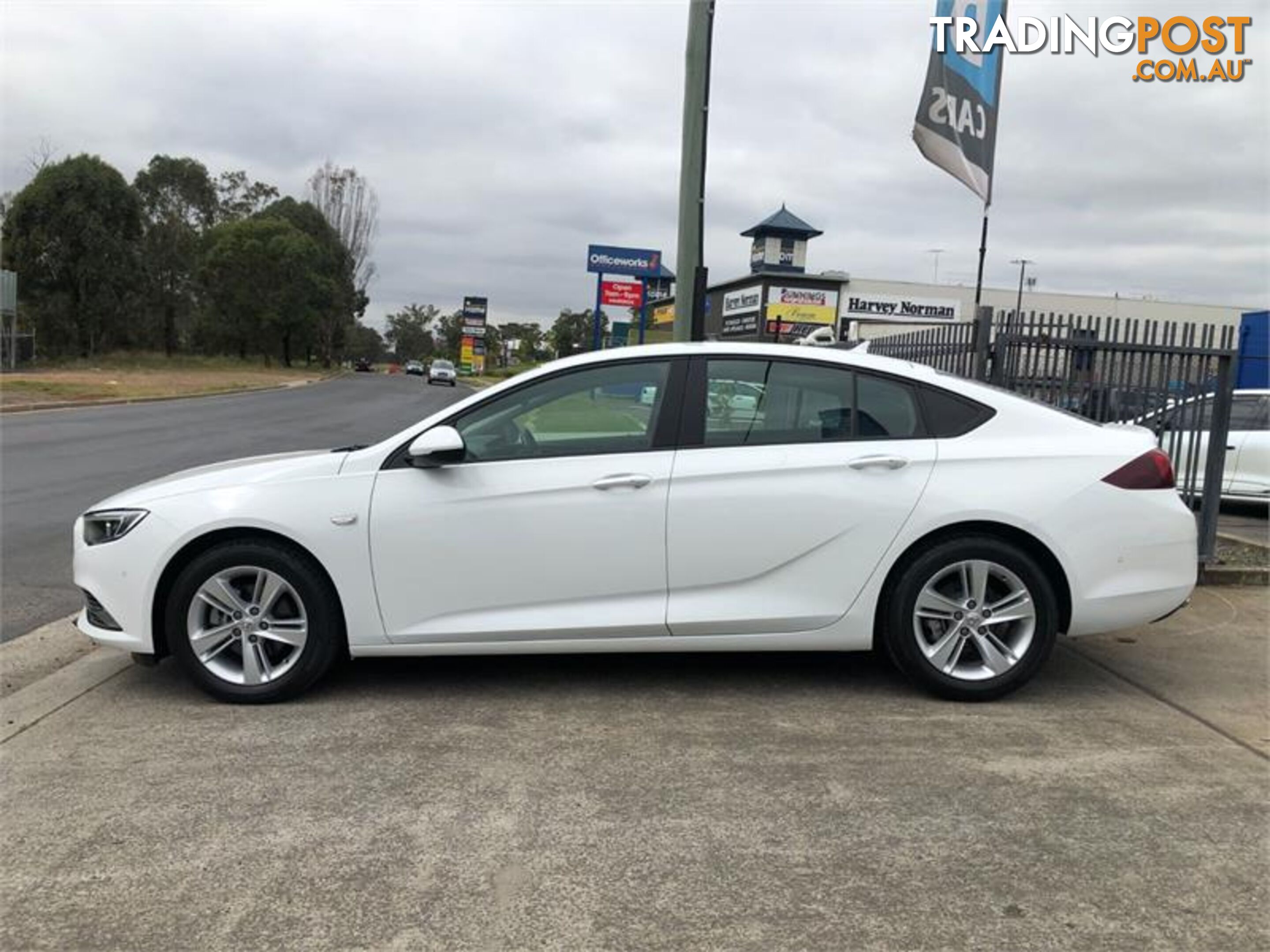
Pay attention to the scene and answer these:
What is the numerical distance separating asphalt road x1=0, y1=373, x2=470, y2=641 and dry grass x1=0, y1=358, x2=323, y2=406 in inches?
84.6

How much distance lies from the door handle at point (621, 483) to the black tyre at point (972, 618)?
121cm

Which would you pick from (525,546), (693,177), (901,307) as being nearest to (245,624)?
(525,546)

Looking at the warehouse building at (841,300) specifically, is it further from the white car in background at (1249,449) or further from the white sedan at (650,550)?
the white sedan at (650,550)

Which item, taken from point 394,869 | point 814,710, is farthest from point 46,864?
point 814,710

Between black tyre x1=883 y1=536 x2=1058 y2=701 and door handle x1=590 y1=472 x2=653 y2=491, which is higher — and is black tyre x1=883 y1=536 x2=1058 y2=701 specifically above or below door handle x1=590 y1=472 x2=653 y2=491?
below

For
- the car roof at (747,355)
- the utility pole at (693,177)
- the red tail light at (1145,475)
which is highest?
the utility pole at (693,177)

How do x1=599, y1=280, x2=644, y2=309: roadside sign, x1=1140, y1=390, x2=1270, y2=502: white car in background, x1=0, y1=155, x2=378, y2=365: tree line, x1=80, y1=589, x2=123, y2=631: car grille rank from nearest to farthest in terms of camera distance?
1. x1=80, y1=589, x2=123, y2=631: car grille
2. x1=1140, y1=390, x2=1270, y2=502: white car in background
3. x1=599, y1=280, x2=644, y2=309: roadside sign
4. x1=0, y1=155, x2=378, y2=365: tree line

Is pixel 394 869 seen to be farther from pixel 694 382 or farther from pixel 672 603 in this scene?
pixel 694 382

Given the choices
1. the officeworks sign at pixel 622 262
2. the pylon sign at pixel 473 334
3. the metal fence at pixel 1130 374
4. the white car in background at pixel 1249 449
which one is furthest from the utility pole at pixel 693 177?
the pylon sign at pixel 473 334

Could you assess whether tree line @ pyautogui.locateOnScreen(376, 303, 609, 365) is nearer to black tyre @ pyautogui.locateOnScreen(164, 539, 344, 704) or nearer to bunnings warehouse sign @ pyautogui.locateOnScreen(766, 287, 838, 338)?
bunnings warehouse sign @ pyautogui.locateOnScreen(766, 287, 838, 338)

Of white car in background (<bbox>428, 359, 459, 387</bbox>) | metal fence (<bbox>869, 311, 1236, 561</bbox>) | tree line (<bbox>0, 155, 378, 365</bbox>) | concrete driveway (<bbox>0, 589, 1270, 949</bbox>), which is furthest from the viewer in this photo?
white car in background (<bbox>428, 359, 459, 387</bbox>)

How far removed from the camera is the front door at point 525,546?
14.0 feet

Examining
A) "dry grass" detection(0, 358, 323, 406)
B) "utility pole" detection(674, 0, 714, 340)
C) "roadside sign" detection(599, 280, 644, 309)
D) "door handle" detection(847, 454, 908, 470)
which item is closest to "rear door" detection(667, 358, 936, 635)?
"door handle" detection(847, 454, 908, 470)

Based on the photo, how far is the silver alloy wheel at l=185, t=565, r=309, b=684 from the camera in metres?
4.27
